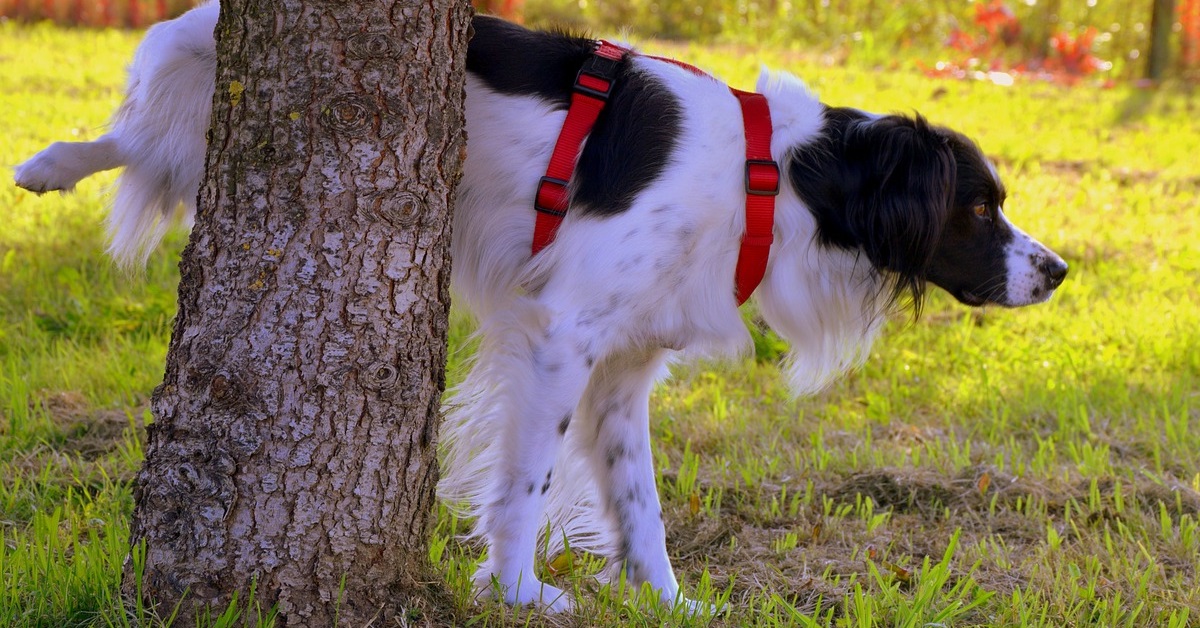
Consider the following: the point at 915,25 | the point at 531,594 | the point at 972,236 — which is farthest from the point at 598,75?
the point at 915,25

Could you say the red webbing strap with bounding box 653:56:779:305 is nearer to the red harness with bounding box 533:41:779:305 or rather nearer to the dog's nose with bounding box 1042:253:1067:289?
the red harness with bounding box 533:41:779:305

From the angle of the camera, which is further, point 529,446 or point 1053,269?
point 1053,269

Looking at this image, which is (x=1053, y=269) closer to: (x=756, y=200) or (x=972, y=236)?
(x=972, y=236)

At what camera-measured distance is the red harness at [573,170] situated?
8.37 feet

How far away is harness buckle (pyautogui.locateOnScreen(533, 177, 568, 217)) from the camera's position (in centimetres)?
254

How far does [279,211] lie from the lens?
6.58 ft

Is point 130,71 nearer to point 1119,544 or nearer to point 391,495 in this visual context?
point 391,495

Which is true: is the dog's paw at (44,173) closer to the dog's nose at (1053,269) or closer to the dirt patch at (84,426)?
the dirt patch at (84,426)

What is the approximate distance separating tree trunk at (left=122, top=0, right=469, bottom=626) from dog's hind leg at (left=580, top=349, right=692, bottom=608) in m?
0.87

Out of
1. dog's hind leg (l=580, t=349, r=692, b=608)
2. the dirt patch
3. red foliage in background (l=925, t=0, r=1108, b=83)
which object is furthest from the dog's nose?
red foliage in background (l=925, t=0, r=1108, b=83)

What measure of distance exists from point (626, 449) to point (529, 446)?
0.43m

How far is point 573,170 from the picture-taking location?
2.56 metres

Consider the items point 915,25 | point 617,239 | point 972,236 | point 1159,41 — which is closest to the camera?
point 617,239

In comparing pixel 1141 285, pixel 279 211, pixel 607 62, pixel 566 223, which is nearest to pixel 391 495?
pixel 279 211
